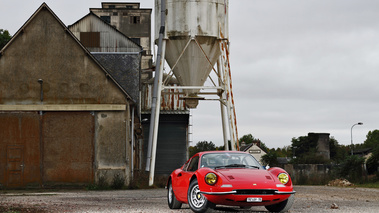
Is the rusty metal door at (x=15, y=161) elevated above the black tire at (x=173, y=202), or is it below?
above

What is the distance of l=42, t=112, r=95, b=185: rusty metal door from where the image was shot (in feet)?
97.7

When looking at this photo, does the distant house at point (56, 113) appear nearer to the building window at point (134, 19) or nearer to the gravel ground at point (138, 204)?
the gravel ground at point (138, 204)

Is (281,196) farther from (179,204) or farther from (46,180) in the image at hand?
(46,180)

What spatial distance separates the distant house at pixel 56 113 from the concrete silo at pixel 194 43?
2.44m

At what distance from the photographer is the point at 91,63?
30.8m

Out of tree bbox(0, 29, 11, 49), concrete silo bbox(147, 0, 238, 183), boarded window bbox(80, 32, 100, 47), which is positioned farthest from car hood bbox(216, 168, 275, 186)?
tree bbox(0, 29, 11, 49)

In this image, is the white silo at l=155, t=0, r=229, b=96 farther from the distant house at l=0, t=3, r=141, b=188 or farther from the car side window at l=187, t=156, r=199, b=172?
the car side window at l=187, t=156, r=199, b=172

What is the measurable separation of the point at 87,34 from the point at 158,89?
21.0 meters

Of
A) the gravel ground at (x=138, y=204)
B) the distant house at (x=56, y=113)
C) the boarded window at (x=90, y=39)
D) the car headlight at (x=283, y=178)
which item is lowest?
the gravel ground at (x=138, y=204)

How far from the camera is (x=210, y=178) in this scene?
12531 mm

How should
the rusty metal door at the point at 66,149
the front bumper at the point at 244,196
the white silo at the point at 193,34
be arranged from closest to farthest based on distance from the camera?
the front bumper at the point at 244,196, the rusty metal door at the point at 66,149, the white silo at the point at 193,34

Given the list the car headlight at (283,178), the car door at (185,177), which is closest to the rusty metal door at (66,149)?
the car door at (185,177)

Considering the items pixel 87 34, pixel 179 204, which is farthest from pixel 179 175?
pixel 87 34

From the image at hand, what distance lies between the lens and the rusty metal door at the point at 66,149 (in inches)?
1172
